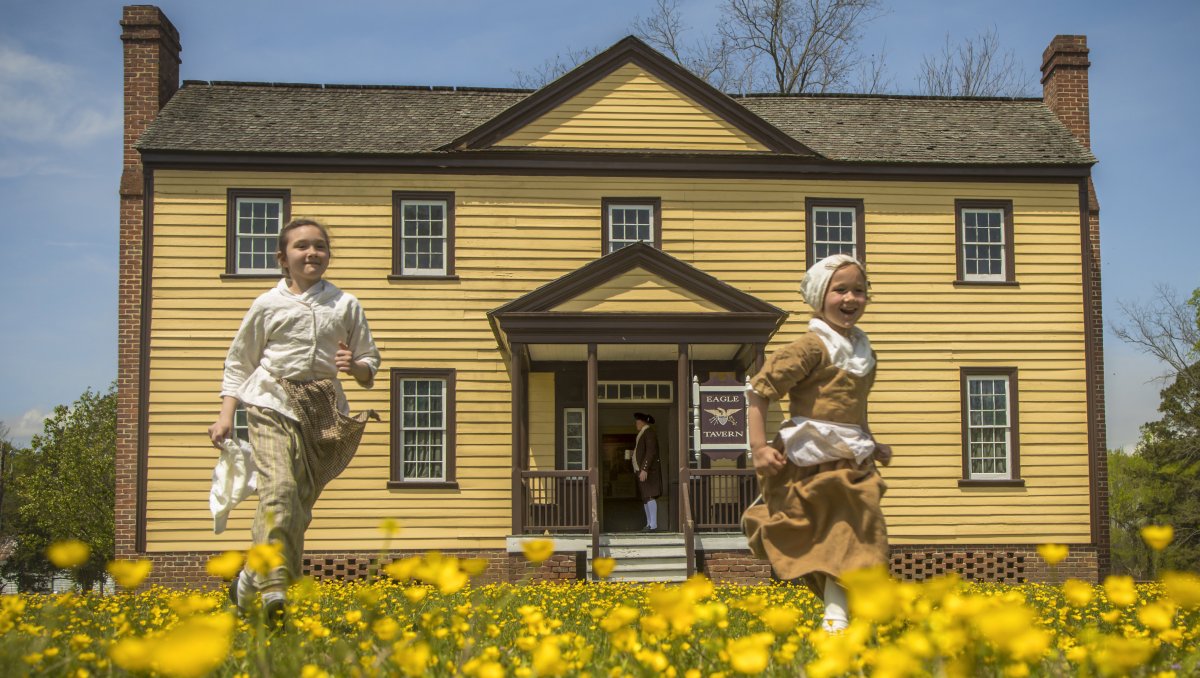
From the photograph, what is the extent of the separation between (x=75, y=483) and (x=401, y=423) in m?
35.8

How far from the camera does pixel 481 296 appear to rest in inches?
719

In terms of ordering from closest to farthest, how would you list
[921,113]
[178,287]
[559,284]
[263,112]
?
1. [559,284]
2. [178,287]
3. [263,112]
4. [921,113]

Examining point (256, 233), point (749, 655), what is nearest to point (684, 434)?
point (256, 233)

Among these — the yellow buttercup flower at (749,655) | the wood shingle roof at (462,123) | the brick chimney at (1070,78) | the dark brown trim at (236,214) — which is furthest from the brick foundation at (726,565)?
the yellow buttercup flower at (749,655)

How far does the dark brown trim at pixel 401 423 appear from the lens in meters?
17.8

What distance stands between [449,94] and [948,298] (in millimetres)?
9755

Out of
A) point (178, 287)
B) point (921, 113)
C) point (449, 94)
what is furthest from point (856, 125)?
point (178, 287)

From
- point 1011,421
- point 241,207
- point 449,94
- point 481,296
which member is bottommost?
point 1011,421

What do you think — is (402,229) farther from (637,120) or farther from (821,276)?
(821,276)

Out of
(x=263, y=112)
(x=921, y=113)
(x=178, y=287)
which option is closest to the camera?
(x=178, y=287)

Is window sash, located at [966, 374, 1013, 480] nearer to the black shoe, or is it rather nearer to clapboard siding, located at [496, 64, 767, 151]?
clapboard siding, located at [496, 64, 767, 151]

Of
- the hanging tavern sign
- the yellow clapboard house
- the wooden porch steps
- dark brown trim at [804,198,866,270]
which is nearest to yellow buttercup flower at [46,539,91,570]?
the wooden porch steps

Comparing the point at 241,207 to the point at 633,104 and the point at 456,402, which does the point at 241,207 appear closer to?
the point at 456,402

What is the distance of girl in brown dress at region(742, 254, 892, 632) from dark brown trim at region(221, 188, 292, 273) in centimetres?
1404
